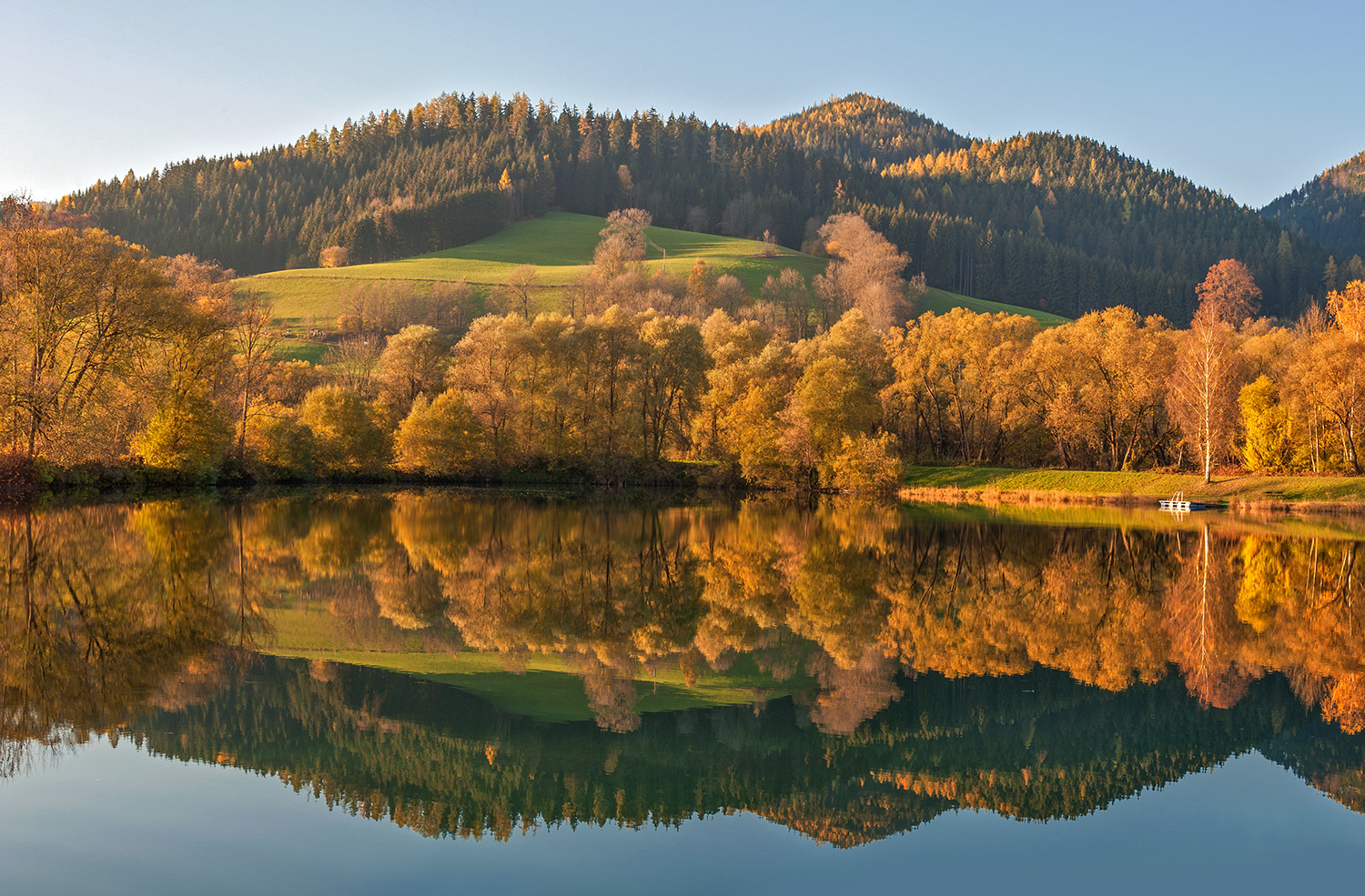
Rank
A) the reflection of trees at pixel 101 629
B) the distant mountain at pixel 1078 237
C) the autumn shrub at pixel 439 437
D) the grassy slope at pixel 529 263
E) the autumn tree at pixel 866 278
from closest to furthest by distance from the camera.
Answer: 1. the reflection of trees at pixel 101 629
2. the autumn shrub at pixel 439 437
3. the autumn tree at pixel 866 278
4. the grassy slope at pixel 529 263
5. the distant mountain at pixel 1078 237

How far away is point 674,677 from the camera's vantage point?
1224 cm

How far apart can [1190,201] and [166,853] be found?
700 ft

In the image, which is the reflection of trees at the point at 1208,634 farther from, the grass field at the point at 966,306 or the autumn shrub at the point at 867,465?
the grass field at the point at 966,306

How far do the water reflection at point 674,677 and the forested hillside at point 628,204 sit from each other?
4576 inches

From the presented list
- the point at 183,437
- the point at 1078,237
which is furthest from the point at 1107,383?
the point at 1078,237

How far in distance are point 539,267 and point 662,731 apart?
371 ft

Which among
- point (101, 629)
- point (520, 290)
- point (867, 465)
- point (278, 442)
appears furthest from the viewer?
point (520, 290)

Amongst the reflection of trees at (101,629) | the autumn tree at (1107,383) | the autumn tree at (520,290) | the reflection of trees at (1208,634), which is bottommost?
the reflection of trees at (1208,634)

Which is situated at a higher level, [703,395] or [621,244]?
[621,244]

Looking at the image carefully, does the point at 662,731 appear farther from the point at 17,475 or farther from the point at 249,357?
the point at 249,357

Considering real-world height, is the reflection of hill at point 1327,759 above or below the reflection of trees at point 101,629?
below

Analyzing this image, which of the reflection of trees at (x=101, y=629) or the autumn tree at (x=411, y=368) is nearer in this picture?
the reflection of trees at (x=101, y=629)

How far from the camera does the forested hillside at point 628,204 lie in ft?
437

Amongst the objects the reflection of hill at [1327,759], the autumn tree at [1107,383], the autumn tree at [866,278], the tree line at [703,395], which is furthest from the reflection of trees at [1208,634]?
the autumn tree at [866,278]
